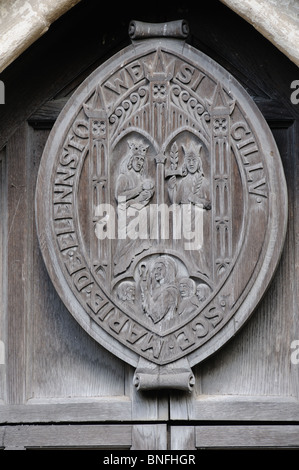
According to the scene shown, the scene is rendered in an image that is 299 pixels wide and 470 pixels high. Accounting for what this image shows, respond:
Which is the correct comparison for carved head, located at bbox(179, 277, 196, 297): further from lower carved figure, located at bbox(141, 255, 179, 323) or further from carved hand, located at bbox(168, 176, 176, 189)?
carved hand, located at bbox(168, 176, 176, 189)

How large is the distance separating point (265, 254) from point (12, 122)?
2.04ft

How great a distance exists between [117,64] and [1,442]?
821 millimetres

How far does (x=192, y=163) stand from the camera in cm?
204

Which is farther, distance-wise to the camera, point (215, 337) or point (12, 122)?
point (12, 122)

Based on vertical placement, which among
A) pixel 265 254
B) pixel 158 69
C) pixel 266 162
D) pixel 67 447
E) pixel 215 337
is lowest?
pixel 67 447

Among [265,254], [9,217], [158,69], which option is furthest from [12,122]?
[265,254]

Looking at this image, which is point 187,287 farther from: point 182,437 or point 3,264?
point 3,264

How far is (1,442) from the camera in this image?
2.04 metres

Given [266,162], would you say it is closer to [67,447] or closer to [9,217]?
[9,217]

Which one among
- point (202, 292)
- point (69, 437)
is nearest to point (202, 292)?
point (202, 292)

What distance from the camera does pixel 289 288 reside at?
6.77 feet

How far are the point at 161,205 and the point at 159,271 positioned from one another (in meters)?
0.14

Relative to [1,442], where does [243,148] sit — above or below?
above

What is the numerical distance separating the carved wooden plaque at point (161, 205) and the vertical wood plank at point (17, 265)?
0.29 ft
